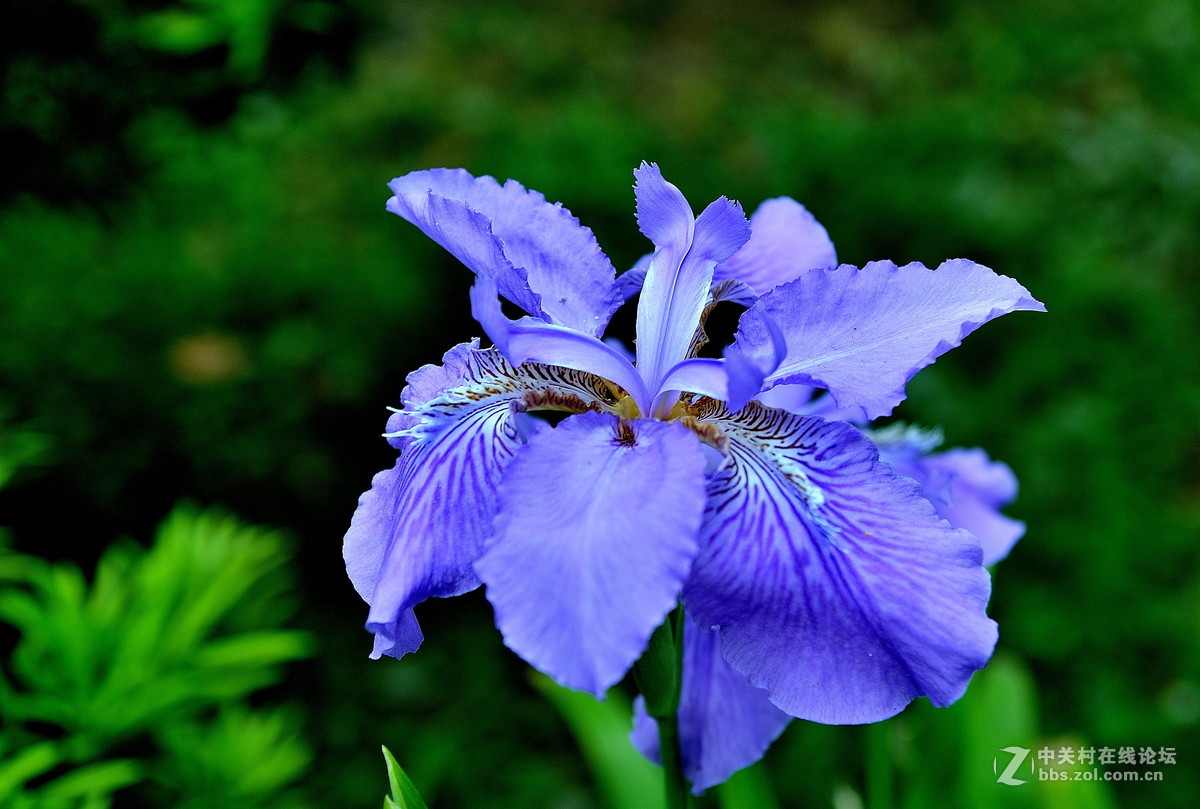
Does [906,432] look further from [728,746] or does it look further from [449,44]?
[449,44]

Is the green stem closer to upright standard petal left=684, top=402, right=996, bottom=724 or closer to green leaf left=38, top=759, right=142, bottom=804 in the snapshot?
upright standard petal left=684, top=402, right=996, bottom=724

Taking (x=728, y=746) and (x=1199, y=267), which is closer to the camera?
(x=728, y=746)

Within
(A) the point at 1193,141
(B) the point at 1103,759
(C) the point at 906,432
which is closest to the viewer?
(C) the point at 906,432

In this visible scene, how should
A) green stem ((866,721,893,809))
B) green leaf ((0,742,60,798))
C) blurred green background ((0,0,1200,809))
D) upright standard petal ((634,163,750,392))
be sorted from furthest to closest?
blurred green background ((0,0,1200,809)), green stem ((866,721,893,809)), green leaf ((0,742,60,798)), upright standard petal ((634,163,750,392))

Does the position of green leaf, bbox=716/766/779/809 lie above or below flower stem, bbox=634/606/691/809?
below

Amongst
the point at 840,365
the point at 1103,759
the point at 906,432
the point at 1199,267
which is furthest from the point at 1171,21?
the point at 840,365

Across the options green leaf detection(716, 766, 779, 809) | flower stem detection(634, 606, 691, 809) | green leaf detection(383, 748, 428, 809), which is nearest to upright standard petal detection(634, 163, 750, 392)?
flower stem detection(634, 606, 691, 809)

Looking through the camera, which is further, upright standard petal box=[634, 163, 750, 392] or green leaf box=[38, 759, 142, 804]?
green leaf box=[38, 759, 142, 804]

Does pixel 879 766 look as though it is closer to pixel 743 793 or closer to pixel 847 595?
pixel 743 793
